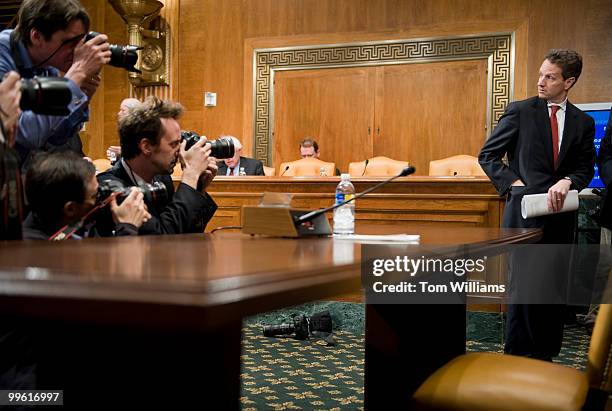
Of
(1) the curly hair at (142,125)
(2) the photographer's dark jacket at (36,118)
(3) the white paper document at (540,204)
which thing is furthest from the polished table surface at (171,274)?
(3) the white paper document at (540,204)

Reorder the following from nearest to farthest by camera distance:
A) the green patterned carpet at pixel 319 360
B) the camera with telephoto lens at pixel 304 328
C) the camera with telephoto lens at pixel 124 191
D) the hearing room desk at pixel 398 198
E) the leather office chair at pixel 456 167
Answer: the camera with telephoto lens at pixel 124 191 < the green patterned carpet at pixel 319 360 < the camera with telephoto lens at pixel 304 328 < the hearing room desk at pixel 398 198 < the leather office chair at pixel 456 167

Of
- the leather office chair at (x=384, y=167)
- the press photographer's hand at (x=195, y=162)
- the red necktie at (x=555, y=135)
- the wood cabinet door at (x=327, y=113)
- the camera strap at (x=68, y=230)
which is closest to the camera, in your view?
the camera strap at (x=68, y=230)

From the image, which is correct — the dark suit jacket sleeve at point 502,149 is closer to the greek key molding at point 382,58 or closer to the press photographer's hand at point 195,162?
the press photographer's hand at point 195,162

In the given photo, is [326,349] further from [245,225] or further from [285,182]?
[245,225]

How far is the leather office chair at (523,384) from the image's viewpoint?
4.32 feet

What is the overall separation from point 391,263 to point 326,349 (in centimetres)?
264

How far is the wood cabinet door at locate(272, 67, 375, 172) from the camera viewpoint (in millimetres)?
7602

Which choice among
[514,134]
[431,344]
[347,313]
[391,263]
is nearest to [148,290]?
[391,263]

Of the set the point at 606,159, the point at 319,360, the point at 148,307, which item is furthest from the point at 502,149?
the point at 148,307

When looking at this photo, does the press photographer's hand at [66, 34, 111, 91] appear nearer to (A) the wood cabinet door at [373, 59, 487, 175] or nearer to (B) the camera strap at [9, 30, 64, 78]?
(B) the camera strap at [9, 30, 64, 78]

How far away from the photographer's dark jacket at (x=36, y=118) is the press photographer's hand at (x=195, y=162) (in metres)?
0.37

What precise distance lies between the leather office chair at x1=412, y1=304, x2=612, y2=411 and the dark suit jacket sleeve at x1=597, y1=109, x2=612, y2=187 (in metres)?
2.01

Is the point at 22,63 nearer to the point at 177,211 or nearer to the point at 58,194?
the point at 177,211

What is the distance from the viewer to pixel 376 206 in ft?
14.0
